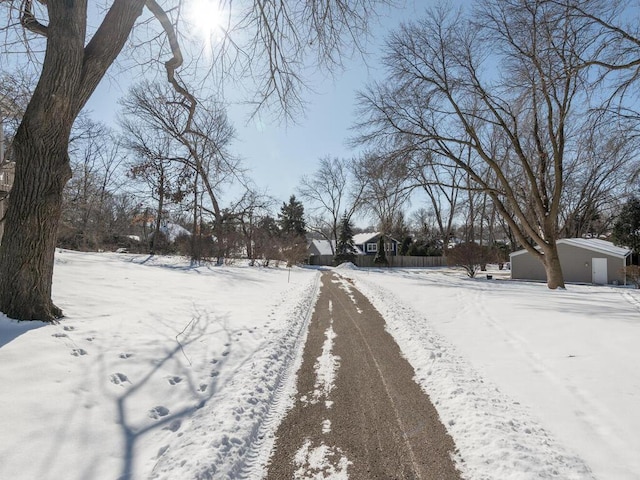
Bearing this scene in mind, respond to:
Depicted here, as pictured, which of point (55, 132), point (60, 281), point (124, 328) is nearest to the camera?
point (55, 132)

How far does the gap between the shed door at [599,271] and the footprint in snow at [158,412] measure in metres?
28.4

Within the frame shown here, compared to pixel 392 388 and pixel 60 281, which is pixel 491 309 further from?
pixel 60 281

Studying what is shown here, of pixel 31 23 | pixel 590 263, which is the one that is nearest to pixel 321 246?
pixel 590 263

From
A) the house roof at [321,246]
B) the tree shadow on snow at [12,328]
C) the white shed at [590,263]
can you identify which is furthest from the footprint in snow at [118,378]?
the house roof at [321,246]

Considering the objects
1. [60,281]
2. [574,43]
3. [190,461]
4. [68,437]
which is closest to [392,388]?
[190,461]

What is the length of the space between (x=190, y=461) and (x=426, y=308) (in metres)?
8.27

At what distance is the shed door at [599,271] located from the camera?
22859 mm

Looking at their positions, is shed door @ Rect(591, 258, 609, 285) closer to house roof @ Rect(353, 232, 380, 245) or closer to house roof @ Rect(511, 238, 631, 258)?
house roof @ Rect(511, 238, 631, 258)

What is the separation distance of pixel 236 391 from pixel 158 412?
859 millimetres

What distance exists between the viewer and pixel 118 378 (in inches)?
150

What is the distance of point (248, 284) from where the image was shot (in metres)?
14.2

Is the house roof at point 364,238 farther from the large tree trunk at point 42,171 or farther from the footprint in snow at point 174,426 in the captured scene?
the footprint in snow at point 174,426

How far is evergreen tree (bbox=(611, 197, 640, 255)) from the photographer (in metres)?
20.2

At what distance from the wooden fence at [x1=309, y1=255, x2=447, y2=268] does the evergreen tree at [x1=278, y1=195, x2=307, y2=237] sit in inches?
205
